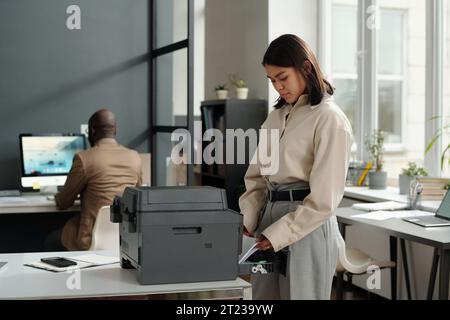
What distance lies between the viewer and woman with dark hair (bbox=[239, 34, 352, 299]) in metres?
2.32

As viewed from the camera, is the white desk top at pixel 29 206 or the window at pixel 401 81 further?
the window at pixel 401 81

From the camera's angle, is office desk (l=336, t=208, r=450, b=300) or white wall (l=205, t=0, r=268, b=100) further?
white wall (l=205, t=0, r=268, b=100)

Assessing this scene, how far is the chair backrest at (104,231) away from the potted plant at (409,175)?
76.1 inches

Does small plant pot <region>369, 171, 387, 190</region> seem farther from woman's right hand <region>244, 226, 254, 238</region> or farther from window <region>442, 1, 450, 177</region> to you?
woman's right hand <region>244, 226, 254, 238</region>

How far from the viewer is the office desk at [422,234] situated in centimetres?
307

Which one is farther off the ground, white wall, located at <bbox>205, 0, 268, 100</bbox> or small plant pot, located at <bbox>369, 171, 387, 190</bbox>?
white wall, located at <bbox>205, 0, 268, 100</bbox>

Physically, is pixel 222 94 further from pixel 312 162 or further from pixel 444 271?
pixel 312 162

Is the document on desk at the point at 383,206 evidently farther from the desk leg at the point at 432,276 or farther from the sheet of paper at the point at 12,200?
the sheet of paper at the point at 12,200

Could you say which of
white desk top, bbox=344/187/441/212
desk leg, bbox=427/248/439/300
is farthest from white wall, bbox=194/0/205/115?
desk leg, bbox=427/248/439/300

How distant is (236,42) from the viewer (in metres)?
6.08

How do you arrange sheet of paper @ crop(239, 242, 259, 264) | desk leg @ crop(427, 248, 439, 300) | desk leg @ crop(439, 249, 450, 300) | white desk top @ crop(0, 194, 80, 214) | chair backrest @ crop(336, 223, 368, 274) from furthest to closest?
white desk top @ crop(0, 194, 80, 214) < desk leg @ crop(427, 248, 439, 300) < desk leg @ crop(439, 249, 450, 300) < chair backrest @ crop(336, 223, 368, 274) < sheet of paper @ crop(239, 242, 259, 264)

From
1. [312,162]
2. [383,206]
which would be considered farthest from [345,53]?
[312,162]

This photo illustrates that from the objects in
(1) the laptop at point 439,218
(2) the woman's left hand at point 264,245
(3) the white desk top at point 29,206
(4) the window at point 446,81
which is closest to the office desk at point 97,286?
(2) the woman's left hand at point 264,245

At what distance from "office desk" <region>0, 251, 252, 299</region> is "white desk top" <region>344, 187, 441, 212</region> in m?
2.10
